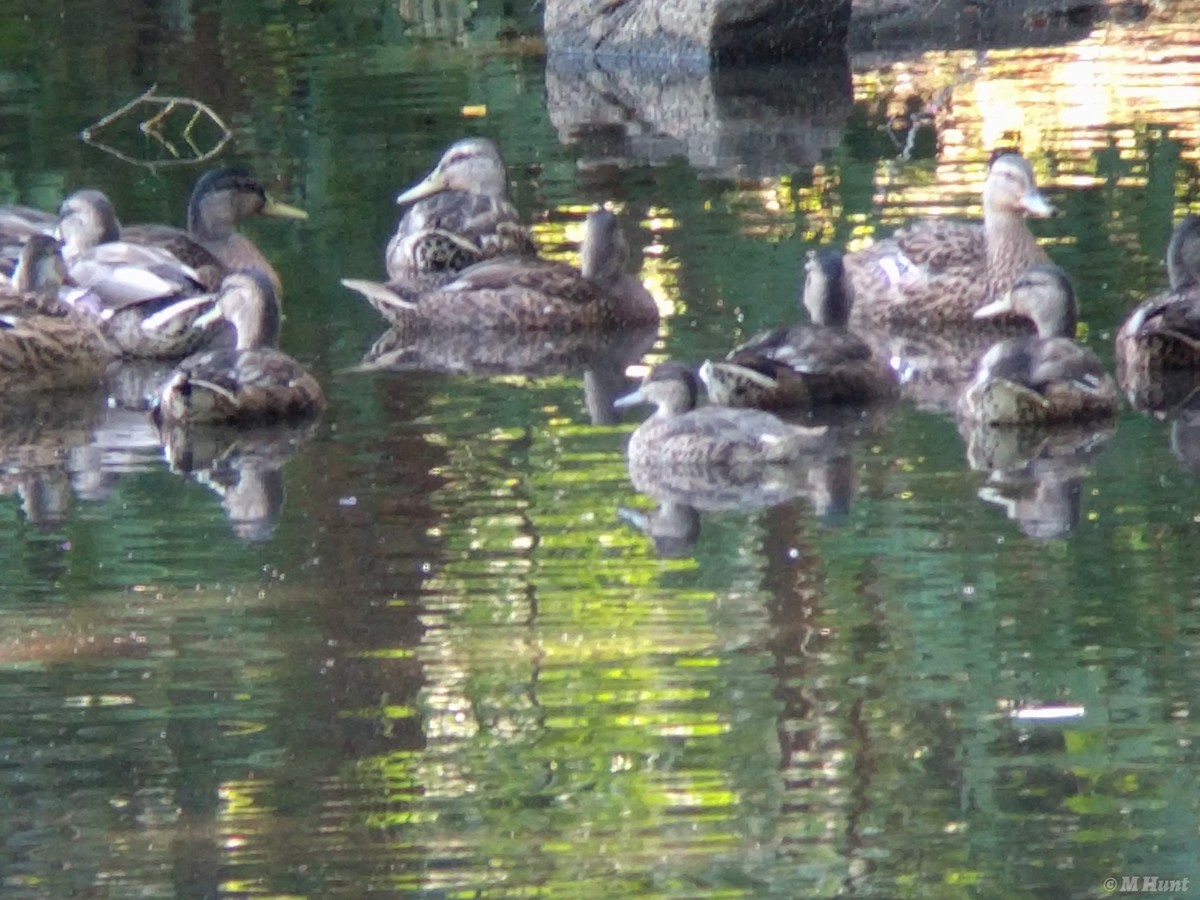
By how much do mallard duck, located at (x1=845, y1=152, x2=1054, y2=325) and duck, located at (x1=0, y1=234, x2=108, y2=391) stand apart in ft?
11.7

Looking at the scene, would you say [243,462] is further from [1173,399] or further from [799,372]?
[1173,399]

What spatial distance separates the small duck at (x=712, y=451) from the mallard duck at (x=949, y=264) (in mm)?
3062

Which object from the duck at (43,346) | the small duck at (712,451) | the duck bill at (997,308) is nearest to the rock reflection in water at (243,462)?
the duck at (43,346)

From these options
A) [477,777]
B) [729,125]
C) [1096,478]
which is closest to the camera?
[477,777]

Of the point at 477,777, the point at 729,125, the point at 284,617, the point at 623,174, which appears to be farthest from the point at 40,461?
the point at 729,125

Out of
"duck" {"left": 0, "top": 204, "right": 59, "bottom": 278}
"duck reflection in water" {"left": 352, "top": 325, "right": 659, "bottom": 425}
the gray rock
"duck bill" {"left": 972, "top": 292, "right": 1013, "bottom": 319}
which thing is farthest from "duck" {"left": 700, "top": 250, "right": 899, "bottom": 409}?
the gray rock

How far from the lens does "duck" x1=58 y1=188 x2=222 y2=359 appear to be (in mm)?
13109

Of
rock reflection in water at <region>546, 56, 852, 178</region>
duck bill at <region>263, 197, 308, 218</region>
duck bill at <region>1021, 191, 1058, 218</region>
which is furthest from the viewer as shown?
rock reflection in water at <region>546, 56, 852, 178</region>

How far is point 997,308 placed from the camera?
12.6 meters

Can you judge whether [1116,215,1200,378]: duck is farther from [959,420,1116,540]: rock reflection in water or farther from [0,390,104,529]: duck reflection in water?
[0,390,104,529]: duck reflection in water

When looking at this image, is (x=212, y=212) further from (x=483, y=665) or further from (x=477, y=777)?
(x=477, y=777)

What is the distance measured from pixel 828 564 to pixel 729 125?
472 inches

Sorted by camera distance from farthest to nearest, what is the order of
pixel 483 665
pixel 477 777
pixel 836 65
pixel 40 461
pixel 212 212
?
1. pixel 836 65
2. pixel 212 212
3. pixel 40 461
4. pixel 483 665
5. pixel 477 777

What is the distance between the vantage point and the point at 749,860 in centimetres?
659
